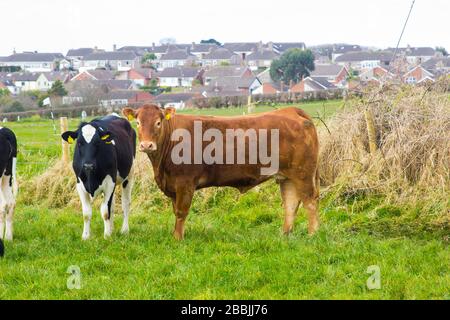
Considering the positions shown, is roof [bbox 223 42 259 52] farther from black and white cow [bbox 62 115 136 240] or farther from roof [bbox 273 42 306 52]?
black and white cow [bbox 62 115 136 240]

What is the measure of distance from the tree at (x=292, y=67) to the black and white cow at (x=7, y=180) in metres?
68.4

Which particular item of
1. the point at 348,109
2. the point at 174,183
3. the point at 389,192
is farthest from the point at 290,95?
the point at 174,183

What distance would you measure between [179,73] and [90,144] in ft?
321

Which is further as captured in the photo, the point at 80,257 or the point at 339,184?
the point at 339,184

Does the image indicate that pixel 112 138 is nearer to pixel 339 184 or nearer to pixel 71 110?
→ pixel 339 184

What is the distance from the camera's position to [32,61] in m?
162

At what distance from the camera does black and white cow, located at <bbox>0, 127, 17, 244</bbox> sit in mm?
9414

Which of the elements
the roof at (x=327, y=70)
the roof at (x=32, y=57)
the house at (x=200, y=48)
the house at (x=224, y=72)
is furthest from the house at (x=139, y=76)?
the house at (x=200, y=48)

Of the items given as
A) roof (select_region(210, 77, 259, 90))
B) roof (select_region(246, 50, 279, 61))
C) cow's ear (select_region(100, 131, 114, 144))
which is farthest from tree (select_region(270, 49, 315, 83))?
cow's ear (select_region(100, 131, 114, 144))

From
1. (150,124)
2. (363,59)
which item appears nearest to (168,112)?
(150,124)

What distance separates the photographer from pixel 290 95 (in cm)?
3122

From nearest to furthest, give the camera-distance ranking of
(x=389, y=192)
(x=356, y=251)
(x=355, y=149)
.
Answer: (x=356, y=251) → (x=389, y=192) → (x=355, y=149)

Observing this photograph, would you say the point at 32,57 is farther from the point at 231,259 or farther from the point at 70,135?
the point at 231,259

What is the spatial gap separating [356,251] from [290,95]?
2359cm
